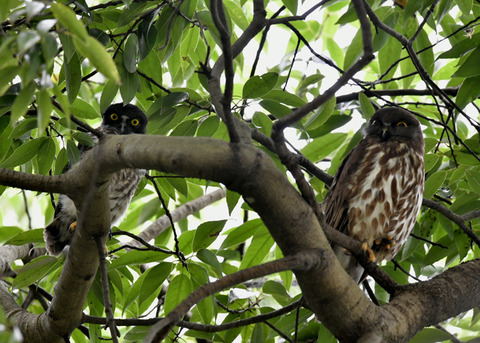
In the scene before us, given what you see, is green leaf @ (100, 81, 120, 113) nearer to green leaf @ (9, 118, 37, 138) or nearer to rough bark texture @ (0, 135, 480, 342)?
green leaf @ (9, 118, 37, 138)

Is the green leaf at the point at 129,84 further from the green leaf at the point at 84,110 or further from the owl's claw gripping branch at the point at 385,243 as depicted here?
the owl's claw gripping branch at the point at 385,243

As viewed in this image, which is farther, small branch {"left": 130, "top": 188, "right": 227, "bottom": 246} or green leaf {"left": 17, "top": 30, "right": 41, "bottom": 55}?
small branch {"left": 130, "top": 188, "right": 227, "bottom": 246}

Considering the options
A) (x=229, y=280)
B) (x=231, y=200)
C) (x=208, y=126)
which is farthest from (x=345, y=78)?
(x=231, y=200)

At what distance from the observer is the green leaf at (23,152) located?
269cm

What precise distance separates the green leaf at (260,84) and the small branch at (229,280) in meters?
1.00

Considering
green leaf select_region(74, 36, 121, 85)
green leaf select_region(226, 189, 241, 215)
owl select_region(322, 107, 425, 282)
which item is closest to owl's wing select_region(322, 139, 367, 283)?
owl select_region(322, 107, 425, 282)

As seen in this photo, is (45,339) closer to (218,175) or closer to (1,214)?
(218,175)

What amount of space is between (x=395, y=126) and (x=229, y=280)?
249 centimetres

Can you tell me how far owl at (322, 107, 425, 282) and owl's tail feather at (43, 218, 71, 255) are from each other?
186 centimetres

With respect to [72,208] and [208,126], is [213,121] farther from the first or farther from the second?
[72,208]

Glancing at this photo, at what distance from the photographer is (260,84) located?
2.71 m

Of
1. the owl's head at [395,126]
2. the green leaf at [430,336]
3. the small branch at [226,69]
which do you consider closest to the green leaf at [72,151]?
the small branch at [226,69]

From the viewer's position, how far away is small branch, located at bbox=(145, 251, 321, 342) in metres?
1.61

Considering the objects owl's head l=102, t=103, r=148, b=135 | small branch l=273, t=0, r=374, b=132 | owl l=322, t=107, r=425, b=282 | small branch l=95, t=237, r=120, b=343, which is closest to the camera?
small branch l=273, t=0, r=374, b=132
